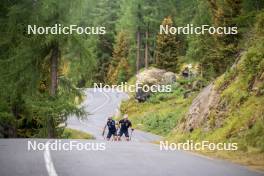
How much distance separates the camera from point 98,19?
79.7 m

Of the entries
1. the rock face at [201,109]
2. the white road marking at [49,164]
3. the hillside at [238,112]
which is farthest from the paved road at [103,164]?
the rock face at [201,109]

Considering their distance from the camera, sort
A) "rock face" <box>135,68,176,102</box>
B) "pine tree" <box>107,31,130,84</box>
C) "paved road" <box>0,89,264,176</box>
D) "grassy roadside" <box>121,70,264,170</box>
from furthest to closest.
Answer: "pine tree" <box>107,31,130,84</box>, "rock face" <box>135,68,176,102</box>, "grassy roadside" <box>121,70,264,170</box>, "paved road" <box>0,89,264,176</box>

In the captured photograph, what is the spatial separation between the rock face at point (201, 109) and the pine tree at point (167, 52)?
1155 inches

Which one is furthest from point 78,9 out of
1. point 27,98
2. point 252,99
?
point 252,99

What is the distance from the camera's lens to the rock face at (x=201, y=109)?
21.4 metres

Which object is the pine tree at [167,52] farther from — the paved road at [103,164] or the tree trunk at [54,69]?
the paved road at [103,164]

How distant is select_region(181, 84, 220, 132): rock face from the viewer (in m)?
21.4

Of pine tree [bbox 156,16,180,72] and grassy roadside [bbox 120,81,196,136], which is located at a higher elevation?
pine tree [bbox 156,16,180,72]

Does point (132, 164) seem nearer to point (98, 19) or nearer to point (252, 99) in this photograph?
point (252, 99)

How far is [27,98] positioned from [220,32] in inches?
566

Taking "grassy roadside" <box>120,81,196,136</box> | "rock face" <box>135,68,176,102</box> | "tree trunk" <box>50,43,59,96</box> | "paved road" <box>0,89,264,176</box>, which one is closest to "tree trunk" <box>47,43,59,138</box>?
"tree trunk" <box>50,43,59,96</box>

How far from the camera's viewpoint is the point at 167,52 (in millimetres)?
53750

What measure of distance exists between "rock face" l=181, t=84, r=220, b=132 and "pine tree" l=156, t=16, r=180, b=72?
96.2ft

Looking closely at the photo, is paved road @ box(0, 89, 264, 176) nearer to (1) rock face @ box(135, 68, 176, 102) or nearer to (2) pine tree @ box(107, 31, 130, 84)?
(1) rock face @ box(135, 68, 176, 102)
